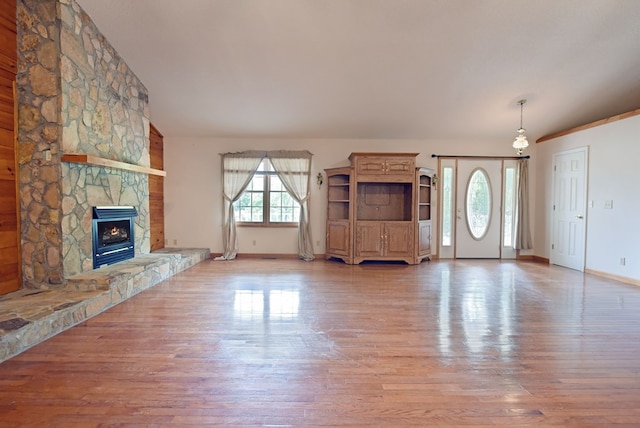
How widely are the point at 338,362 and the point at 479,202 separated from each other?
18.8 feet

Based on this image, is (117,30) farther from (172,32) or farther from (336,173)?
(336,173)

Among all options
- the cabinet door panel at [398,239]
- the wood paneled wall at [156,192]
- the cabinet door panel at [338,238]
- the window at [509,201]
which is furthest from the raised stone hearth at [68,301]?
the window at [509,201]

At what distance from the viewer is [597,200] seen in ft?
17.9

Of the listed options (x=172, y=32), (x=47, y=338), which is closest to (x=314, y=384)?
(x=47, y=338)

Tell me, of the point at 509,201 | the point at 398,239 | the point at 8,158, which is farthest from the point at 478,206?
the point at 8,158

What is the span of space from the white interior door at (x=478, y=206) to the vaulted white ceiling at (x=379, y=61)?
0.89 m

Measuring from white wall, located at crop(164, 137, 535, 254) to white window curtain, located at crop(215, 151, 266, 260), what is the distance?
0.18 metres

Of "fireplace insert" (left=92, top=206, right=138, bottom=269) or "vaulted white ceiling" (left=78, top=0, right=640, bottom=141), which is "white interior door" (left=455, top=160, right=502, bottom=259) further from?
"fireplace insert" (left=92, top=206, right=138, bottom=269)

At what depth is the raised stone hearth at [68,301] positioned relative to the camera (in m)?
2.53

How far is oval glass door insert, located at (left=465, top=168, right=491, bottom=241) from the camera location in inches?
271

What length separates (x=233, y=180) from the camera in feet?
22.2

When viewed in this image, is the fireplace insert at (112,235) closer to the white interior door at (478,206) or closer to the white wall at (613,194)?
the white interior door at (478,206)

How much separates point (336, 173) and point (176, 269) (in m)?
3.44

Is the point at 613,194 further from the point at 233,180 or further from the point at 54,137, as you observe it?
the point at 54,137
